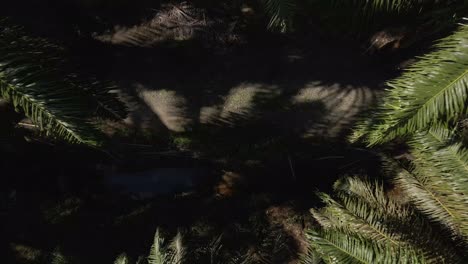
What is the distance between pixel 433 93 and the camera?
315cm

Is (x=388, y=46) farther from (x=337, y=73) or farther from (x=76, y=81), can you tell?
(x=76, y=81)

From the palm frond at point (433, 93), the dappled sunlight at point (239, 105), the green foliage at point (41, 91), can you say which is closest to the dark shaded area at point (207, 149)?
the dappled sunlight at point (239, 105)

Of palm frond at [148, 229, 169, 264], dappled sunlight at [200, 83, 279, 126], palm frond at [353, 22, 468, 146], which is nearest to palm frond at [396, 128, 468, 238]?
palm frond at [353, 22, 468, 146]

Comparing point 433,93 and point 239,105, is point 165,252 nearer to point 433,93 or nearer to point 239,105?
point 239,105

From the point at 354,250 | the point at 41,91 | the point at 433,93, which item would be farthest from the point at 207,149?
the point at 433,93

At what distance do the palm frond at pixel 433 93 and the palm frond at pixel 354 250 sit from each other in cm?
147

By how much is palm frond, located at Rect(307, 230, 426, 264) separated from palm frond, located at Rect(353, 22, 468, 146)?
4.82ft

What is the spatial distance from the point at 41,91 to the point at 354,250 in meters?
3.41

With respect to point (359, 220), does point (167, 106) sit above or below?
above

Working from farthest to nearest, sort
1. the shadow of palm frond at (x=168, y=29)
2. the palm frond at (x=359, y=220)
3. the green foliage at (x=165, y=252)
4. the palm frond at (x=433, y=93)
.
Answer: the shadow of palm frond at (x=168, y=29) → the green foliage at (x=165, y=252) → the palm frond at (x=359, y=220) → the palm frond at (x=433, y=93)

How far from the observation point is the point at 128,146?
711 centimetres

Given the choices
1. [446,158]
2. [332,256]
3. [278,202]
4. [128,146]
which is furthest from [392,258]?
[128,146]

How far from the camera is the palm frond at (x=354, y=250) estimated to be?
4.27m

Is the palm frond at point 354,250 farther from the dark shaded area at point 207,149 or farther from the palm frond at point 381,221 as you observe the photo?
the dark shaded area at point 207,149
